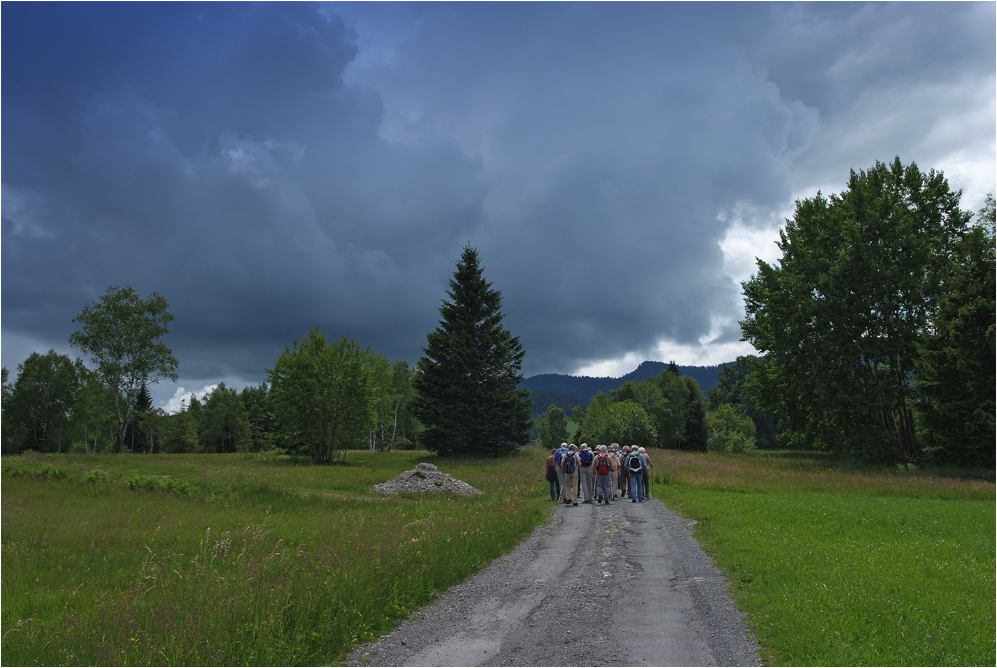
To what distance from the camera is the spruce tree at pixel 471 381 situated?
43.2 meters

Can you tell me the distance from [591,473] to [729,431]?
237 feet

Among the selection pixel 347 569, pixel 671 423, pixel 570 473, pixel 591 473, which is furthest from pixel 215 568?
pixel 671 423

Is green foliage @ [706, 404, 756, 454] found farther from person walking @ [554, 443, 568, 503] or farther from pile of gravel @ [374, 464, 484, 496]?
person walking @ [554, 443, 568, 503]

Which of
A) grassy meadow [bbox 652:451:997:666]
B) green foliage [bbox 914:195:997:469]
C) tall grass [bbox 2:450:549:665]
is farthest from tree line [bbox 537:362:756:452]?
tall grass [bbox 2:450:549:665]

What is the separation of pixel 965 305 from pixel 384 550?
34745 millimetres

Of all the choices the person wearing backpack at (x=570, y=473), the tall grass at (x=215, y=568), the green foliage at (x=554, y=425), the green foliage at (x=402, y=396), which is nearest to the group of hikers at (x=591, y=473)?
the person wearing backpack at (x=570, y=473)

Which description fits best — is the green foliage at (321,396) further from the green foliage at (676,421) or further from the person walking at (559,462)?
the green foliage at (676,421)

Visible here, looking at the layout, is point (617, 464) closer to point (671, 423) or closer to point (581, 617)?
point (581, 617)

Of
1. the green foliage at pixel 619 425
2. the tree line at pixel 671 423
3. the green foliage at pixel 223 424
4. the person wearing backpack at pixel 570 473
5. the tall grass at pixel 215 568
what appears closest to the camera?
the tall grass at pixel 215 568

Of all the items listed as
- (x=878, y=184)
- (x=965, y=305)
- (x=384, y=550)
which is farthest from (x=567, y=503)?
(x=878, y=184)

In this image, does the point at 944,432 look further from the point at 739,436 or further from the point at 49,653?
the point at 739,436

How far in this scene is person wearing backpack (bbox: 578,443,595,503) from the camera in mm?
20922

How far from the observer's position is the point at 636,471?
21422mm

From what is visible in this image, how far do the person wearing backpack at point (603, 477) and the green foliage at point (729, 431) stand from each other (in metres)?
55.8
